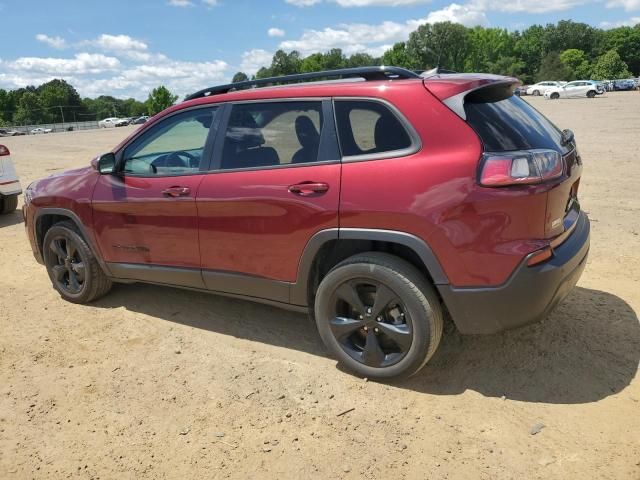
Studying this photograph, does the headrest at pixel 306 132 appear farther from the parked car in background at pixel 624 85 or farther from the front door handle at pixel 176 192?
the parked car in background at pixel 624 85

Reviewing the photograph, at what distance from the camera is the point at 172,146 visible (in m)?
4.53

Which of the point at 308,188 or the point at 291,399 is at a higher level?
the point at 308,188

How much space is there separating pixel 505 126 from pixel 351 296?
1316 mm

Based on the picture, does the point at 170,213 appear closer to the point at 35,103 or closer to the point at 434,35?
the point at 35,103

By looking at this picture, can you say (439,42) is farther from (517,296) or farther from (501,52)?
(517,296)

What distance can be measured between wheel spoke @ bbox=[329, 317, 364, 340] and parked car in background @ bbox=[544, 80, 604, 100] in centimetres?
5528

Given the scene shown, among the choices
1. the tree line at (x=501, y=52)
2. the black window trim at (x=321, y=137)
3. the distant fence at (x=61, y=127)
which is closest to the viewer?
the black window trim at (x=321, y=137)

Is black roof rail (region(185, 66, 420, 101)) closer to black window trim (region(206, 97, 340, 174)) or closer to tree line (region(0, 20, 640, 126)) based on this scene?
black window trim (region(206, 97, 340, 174))

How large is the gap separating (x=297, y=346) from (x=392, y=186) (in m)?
1.52

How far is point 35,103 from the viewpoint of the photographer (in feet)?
311

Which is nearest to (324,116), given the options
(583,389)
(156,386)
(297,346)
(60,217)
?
(297,346)

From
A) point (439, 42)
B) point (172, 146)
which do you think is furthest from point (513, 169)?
point (439, 42)

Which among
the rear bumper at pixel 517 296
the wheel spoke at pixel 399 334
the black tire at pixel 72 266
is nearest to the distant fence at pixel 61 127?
the black tire at pixel 72 266

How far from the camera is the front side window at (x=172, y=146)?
159 inches
